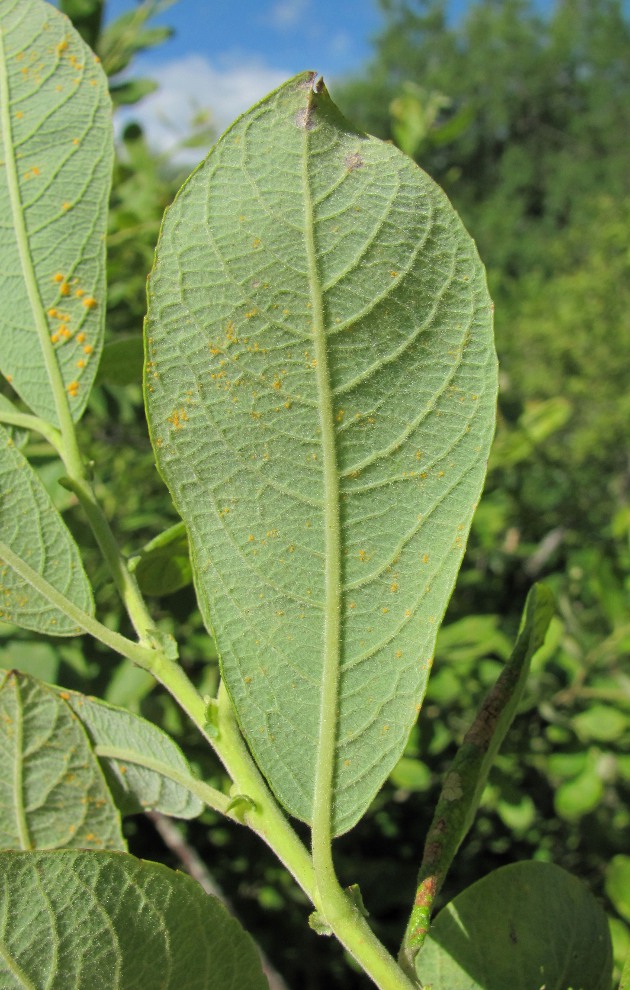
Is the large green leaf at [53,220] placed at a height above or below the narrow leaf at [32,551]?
above

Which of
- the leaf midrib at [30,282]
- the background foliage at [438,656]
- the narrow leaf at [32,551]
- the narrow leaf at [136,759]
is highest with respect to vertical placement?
the leaf midrib at [30,282]

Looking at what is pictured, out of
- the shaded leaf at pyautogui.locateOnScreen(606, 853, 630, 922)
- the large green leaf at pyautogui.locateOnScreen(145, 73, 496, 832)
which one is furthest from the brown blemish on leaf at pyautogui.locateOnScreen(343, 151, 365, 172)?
the shaded leaf at pyautogui.locateOnScreen(606, 853, 630, 922)

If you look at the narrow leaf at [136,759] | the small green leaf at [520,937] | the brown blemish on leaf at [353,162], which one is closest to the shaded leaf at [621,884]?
the small green leaf at [520,937]

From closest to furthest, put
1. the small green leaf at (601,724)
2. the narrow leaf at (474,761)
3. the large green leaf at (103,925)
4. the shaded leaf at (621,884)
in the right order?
the large green leaf at (103,925) < the narrow leaf at (474,761) < the shaded leaf at (621,884) < the small green leaf at (601,724)

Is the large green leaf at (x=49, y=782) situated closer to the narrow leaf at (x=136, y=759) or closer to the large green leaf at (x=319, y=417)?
the narrow leaf at (x=136, y=759)

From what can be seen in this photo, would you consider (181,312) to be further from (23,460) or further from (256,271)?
(23,460)

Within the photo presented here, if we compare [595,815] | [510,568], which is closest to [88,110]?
[595,815]

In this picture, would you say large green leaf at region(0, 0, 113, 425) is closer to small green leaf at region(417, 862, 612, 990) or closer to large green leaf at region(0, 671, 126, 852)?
large green leaf at region(0, 671, 126, 852)
